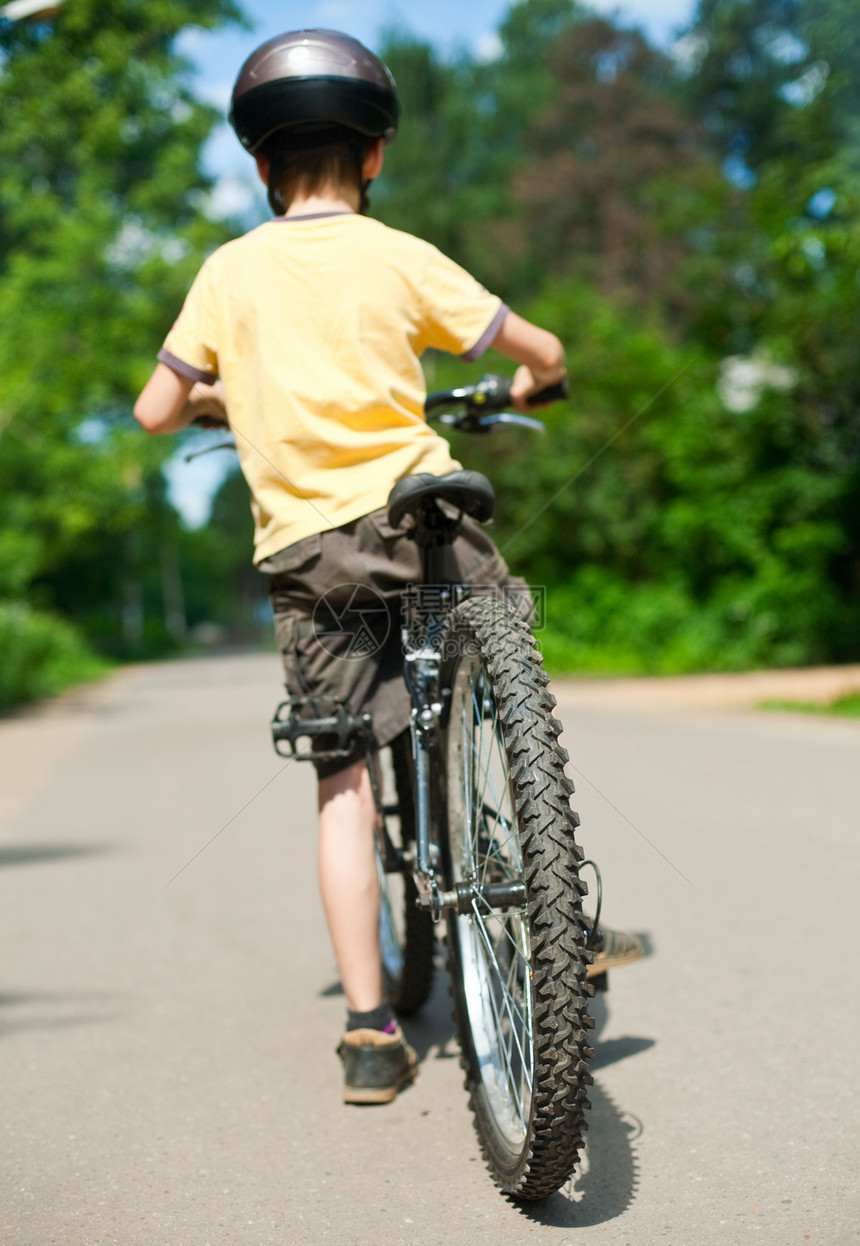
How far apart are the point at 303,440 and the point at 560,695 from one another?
12.7 m

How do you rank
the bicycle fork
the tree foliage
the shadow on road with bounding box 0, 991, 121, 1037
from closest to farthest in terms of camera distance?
the bicycle fork → the shadow on road with bounding box 0, 991, 121, 1037 → the tree foliage

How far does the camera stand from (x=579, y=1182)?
232cm

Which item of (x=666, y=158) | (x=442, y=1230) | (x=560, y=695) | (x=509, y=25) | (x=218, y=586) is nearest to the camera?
(x=442, y=1230)

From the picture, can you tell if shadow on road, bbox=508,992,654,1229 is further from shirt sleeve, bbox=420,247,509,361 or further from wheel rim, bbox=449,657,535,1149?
shirt sleeve, bbox=420,247,509,361

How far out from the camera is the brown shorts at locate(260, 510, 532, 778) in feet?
A: 8.86

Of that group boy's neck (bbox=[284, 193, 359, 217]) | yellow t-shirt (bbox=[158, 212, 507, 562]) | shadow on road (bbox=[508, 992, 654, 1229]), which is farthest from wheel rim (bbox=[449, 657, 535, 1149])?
boy's neck (bbox=[284, 193, 359, 217])

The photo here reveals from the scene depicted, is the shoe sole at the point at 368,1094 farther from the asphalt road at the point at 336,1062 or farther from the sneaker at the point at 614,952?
the sneaker at the point at 614,952

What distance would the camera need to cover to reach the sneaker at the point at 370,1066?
9.10ft

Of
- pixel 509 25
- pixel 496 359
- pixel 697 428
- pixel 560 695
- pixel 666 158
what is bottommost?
pixel 560 695

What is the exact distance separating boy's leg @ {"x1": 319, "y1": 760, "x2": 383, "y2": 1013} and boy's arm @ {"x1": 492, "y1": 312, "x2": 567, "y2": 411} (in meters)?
0.95

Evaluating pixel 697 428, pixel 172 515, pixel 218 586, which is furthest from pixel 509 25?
pixel 218 586

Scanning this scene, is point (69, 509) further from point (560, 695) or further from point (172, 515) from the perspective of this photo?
point (172, 515)

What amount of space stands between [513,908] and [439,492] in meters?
0.80

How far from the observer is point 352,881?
9.14 feet
